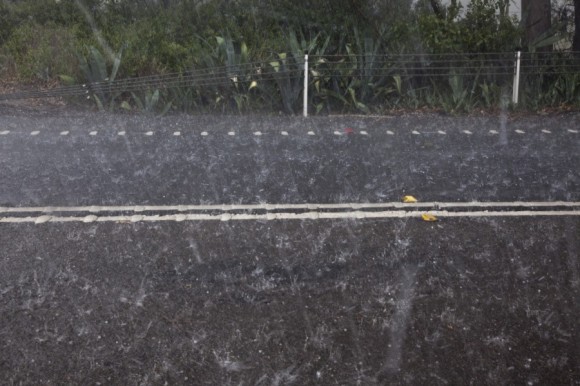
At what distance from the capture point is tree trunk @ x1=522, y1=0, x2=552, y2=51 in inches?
405

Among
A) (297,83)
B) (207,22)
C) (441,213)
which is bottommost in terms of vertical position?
(441,213)

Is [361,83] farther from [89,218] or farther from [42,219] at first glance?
[42,219]

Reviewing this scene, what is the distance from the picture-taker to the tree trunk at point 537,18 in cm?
1028

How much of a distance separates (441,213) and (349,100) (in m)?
Answer: 4.98

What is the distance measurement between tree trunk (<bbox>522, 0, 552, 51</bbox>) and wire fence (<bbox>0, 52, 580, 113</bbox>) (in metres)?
0.58

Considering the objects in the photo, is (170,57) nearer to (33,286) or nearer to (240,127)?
(240,127)

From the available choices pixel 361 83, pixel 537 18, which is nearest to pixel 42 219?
pixel 361 83

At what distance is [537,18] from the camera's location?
405 inches

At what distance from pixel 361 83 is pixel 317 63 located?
0.77 meters

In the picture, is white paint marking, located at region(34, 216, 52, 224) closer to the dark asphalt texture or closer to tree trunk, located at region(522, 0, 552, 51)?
the dark asphalt texture

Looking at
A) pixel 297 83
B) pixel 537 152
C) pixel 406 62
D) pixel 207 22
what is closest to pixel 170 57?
pixel 207 22

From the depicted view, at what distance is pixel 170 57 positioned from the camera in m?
10.3

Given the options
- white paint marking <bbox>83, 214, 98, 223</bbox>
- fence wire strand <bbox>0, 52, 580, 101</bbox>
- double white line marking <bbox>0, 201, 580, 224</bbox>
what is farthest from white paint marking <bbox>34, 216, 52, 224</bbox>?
fence wire strand <bbox>0, 52, 580, 101</bbox>

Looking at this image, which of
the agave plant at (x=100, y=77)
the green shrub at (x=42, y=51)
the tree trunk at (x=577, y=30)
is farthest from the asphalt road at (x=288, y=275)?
the tree trunk at (x=577, y=30)
